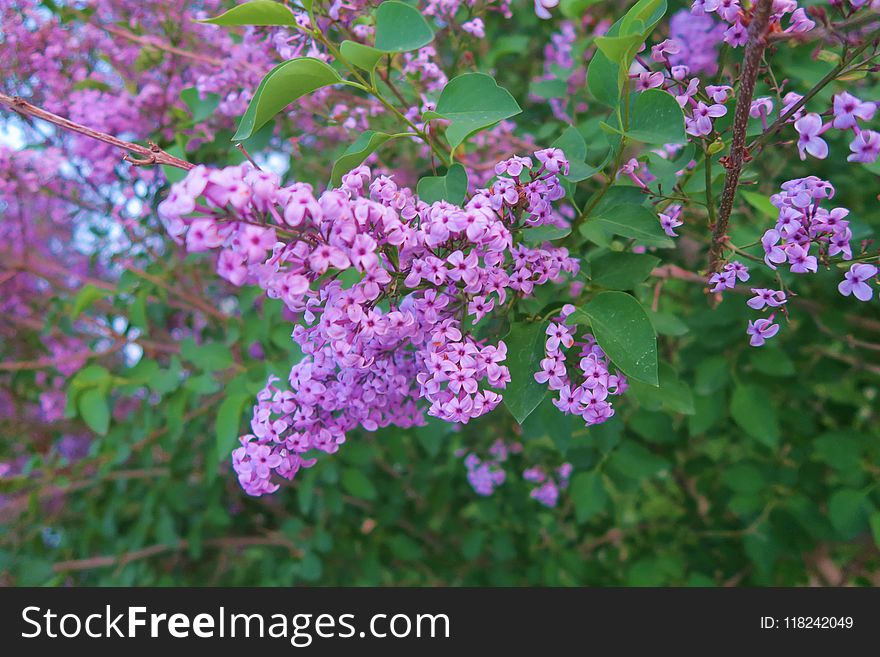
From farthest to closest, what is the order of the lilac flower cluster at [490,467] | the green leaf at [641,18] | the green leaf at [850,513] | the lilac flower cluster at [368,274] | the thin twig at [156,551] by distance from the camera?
the thin twig at [156,551] < the lilac flower cluster at [490,467] < the green leaf at [850,513] < the green leaf at [641,18] < the lilac flower cluster at [368,274]

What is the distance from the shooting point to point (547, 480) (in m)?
1.75

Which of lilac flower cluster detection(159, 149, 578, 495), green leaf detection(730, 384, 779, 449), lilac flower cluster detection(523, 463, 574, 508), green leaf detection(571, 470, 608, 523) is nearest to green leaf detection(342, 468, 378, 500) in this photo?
lilac flower cluster detection(523, 463, 574, 508)

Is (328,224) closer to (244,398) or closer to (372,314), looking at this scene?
(372,314)

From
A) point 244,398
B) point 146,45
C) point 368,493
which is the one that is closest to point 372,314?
point 244,398

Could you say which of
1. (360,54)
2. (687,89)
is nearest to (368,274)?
(360,54)

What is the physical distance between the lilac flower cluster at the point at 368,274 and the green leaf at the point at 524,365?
33mm

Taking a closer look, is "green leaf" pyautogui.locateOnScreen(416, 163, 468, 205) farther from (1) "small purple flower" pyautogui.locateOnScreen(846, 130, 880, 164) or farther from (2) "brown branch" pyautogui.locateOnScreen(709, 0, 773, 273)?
(1) "small purple flower" pyautogui.locateOnScreen(846, 130, 880, 164)

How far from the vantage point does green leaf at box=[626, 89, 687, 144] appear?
836 millimetres

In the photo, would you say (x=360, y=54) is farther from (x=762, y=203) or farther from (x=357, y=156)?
(x=762, y=203)

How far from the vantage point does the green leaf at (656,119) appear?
84 centimetres

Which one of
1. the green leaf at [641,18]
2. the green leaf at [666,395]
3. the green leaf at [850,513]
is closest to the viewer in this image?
the green leaf at [641,18]

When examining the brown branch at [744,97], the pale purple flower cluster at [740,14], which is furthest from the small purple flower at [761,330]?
the pale purple flower cluster at [740,14]

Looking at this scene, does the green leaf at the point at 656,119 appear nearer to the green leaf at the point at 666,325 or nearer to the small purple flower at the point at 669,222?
the small purple flower at the point at 669,222

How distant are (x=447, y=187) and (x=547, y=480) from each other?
1.06 m
